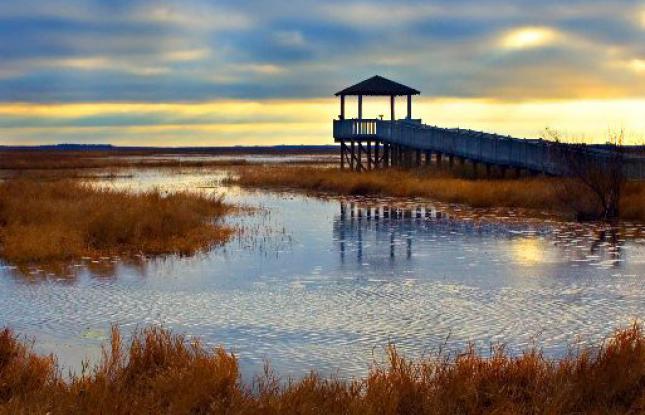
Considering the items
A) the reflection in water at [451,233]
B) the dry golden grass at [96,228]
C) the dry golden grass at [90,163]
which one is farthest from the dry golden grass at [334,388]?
the dry golden grass at [90,163]

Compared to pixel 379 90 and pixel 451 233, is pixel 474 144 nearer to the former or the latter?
pixel 379 90

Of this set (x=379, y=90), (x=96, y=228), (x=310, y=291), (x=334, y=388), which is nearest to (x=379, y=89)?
(x=379, y=90)

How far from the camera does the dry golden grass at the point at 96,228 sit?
2039 cm


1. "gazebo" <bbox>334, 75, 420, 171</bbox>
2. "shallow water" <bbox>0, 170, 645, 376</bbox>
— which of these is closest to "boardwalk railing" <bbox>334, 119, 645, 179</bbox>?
"gazebo" <bbox>334, 75, 420, 171</bbox>

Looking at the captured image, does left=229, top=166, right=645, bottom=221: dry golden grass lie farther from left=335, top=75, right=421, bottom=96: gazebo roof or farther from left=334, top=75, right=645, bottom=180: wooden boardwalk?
left=335, top=75, right=421, bottom=96: gazebo roof

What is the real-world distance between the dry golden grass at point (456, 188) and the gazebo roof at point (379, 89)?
15.2 feet

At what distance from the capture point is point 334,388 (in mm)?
8734

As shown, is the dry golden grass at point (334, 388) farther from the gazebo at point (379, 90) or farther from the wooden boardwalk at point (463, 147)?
the gazebo at point (379, 90)

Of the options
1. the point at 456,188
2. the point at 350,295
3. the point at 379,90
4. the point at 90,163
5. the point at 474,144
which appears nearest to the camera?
the point at 350,295

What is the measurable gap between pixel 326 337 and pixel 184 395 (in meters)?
3.72

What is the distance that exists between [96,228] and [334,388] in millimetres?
14725

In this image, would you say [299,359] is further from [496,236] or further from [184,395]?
[496,236]

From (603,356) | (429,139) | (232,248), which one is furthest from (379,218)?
(603,356)

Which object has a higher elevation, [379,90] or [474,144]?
[379,90]
